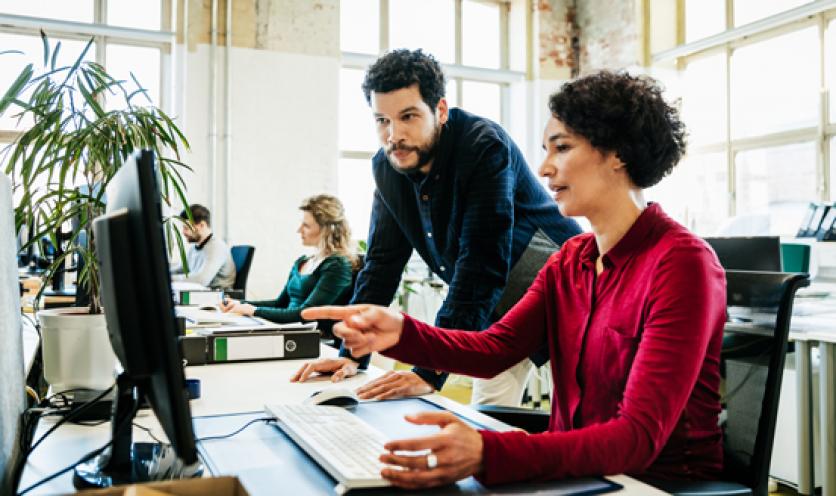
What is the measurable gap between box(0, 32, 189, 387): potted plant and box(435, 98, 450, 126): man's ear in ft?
2.26

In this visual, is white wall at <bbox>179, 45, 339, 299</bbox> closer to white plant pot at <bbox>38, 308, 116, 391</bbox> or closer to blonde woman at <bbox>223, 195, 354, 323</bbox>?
blonde woman at <bbox>223, 195, 354, 323</bbox>

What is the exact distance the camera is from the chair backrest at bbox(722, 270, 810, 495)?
1097 mm

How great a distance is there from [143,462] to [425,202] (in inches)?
42.7

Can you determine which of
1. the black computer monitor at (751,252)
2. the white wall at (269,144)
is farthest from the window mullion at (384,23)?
the black computer monitor at (751,252)

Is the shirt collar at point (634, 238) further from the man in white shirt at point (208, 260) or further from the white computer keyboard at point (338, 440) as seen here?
the man in white shirt at point (208, 260)

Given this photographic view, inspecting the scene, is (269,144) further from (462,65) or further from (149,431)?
(149,431)

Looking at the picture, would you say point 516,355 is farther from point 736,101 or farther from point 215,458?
point 736,101

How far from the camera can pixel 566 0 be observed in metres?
7.21

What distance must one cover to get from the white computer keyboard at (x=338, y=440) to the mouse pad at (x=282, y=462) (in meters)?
0.02

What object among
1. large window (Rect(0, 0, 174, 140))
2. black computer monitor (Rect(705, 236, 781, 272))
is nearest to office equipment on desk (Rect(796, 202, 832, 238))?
black computer monitor (Rect(705, 236, 781, 272))

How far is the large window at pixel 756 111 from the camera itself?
5.38 m

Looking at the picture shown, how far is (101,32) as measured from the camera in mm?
5789

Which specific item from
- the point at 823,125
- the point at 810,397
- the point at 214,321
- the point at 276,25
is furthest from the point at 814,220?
the point at 276,25

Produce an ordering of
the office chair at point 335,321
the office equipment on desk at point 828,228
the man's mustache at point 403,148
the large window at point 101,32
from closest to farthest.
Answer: the man's mustache at point 403,148, the office chair at point 335,321, the office equipment on desk at point 828,228, the large window at point 101,32
